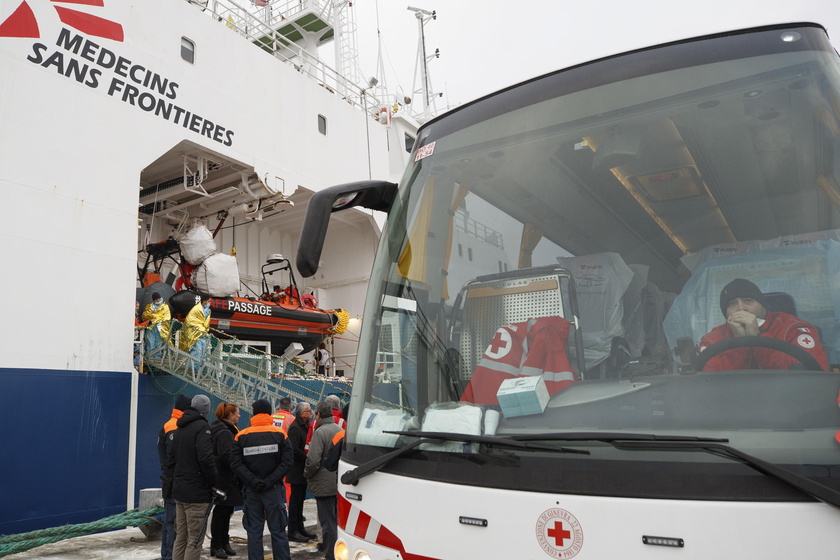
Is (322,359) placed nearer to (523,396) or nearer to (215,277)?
(215,277)

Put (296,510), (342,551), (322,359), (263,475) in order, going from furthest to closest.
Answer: (322,359) < (296,510) < (263,475) < (342,551)

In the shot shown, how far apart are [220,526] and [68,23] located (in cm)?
676

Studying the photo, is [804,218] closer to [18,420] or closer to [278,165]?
[18,420]

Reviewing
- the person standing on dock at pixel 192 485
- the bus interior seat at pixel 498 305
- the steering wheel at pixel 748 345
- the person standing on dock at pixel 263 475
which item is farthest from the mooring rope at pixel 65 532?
the steering wheel at pixel 748 345

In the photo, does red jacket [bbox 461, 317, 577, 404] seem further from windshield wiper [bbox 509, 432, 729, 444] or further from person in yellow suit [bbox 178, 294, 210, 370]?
person in yellow suit [bbox 178, 294, 210, 370]

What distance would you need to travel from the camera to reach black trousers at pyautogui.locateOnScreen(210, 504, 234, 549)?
228 inches

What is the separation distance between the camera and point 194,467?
4785mm

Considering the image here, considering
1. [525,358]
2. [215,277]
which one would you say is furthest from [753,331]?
[215,277]

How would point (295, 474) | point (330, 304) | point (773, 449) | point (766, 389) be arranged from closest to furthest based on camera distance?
point (773, 449) → point (766, 389) → point (295, 474) → point (330, 304)

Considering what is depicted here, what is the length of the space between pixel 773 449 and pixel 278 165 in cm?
1082

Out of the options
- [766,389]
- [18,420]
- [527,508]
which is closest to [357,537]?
[527,508]

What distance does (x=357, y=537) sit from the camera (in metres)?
2.14

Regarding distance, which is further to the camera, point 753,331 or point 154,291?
point 154,291

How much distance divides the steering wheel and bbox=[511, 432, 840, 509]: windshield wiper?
0.91 feet
